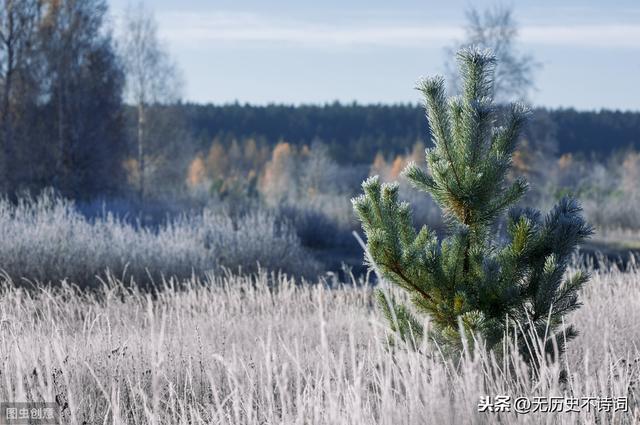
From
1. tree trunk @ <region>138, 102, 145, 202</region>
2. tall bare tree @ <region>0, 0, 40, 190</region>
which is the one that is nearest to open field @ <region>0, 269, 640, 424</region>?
tall bare tree @ <region>0, 0, 40, 190</region>

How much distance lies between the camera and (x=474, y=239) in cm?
372

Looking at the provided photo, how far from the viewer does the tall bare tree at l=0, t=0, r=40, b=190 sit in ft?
50.3

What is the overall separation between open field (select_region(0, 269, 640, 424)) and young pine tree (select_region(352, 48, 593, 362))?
9.3 inches

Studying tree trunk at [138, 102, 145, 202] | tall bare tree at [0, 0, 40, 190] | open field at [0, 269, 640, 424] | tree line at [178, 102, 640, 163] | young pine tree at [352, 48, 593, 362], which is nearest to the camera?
open field at [0, 269, 640, 424]

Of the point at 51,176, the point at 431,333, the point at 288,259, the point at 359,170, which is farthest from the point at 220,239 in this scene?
the point at 359,170

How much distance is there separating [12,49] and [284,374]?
15.0 meters

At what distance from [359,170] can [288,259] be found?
178 ft

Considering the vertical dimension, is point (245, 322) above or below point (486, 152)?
below

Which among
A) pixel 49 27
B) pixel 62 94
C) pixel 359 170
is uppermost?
pixel 49 27

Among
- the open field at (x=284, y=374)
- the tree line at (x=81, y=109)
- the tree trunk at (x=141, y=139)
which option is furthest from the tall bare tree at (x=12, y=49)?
the open field at (x=284, y=374)

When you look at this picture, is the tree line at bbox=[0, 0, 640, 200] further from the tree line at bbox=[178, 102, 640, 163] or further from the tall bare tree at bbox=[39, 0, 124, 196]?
the tree line at bbox=[178, 102, 640, 163]

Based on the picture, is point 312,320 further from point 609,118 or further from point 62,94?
point 609,118

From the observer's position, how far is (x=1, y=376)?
3.91 metres

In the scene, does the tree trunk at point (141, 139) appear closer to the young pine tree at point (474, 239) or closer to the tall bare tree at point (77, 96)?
the tall bare tree at point (77, 96)
